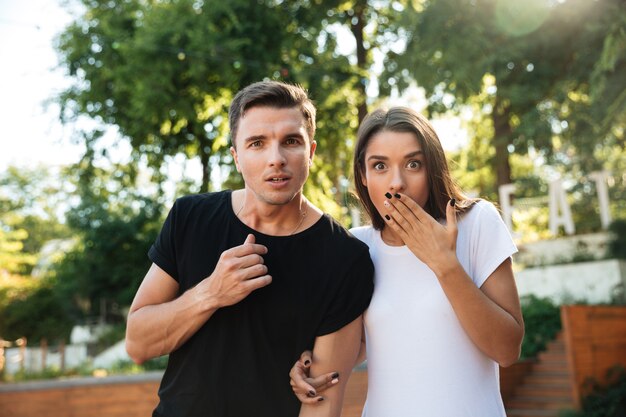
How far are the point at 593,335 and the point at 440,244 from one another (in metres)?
11.1

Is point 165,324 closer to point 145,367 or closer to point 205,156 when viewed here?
point 145,367

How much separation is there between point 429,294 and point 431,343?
178 mm

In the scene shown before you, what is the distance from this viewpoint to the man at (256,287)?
2.43 meters

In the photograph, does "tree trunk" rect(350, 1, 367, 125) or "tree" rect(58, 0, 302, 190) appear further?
"tree trunk" rect(350, 1, 367, 125)

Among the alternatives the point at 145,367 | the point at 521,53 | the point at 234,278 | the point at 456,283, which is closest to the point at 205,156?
the point at 145,367

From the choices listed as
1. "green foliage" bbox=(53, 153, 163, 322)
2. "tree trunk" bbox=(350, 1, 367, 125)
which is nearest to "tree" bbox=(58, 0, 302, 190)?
"tree trunk" bbox=(350, 1, 367, 125)

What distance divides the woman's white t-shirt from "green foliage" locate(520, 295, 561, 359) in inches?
524

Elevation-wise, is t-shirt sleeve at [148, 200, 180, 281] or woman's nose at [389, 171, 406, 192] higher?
woman's nose at [389, 171, 406, 192]

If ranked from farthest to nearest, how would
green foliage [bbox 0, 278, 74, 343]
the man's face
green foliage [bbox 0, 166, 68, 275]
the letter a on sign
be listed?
green foliage [bbox 0, 166, 68, 275]
green foliage [bbox 0, 278, 74, 343]
the letter a on sign
the man's face

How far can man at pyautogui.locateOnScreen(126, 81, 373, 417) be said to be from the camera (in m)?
2.43

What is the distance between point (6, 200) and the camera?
48.0 metres

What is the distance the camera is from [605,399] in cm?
1172

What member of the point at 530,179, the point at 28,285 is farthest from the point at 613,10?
the point at 28,285

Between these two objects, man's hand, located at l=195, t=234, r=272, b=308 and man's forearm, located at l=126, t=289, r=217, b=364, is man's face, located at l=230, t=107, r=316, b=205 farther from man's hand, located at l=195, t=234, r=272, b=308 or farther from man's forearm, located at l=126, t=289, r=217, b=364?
man's forearm, located at l=126, t=289, r=217, b=364
